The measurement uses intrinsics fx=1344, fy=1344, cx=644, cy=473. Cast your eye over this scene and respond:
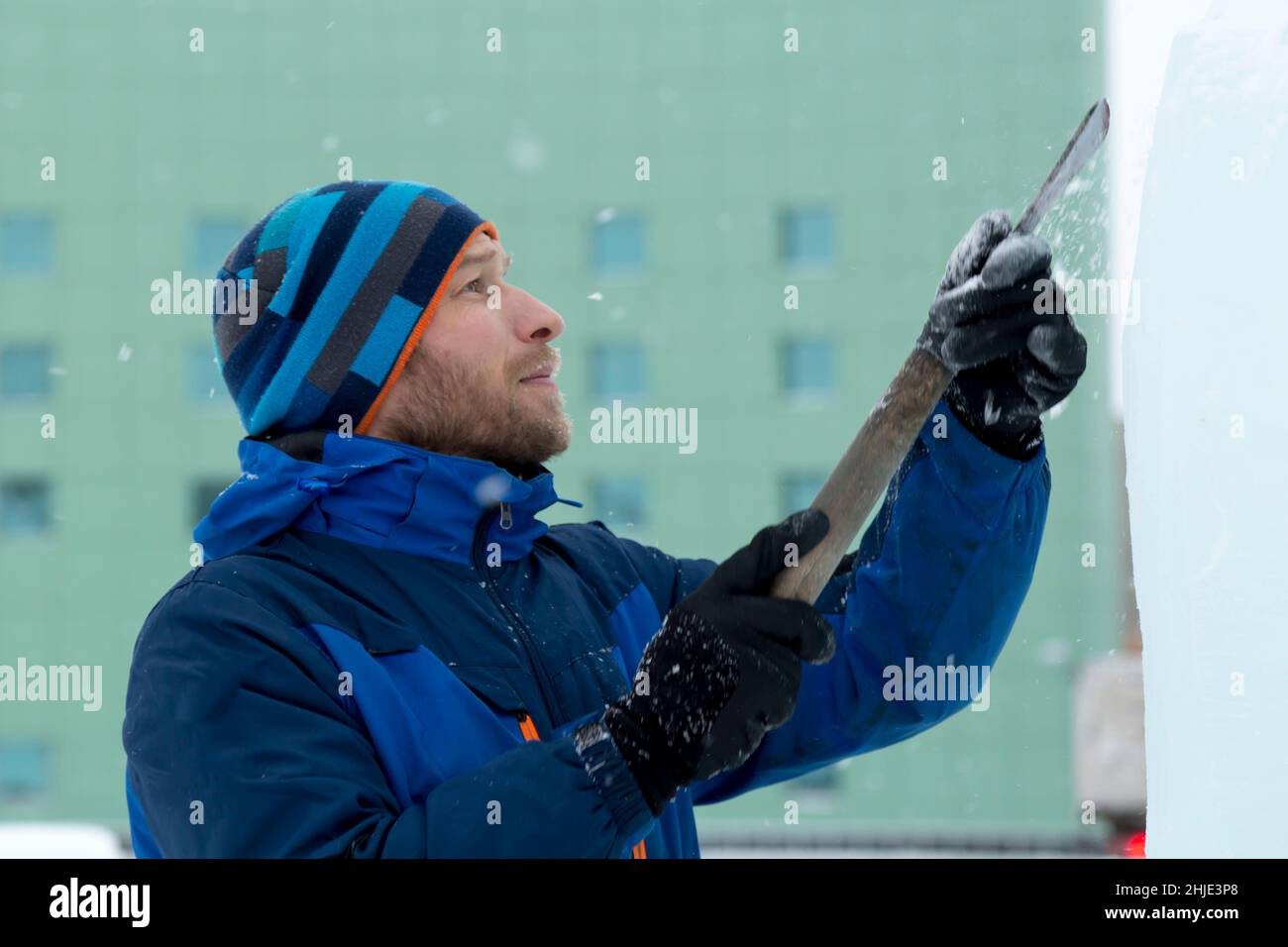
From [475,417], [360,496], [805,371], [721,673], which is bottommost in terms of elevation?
[721,673]

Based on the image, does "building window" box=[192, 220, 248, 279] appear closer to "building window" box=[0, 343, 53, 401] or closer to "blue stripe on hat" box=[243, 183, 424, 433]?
"building window" box=[0, 343, 53, 401]

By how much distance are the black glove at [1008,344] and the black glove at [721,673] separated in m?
0.34

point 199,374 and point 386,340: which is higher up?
point 199,374

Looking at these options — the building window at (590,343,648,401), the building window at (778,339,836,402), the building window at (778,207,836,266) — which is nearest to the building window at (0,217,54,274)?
the building window at (590,343,648,401)

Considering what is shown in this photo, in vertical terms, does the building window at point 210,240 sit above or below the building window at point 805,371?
above

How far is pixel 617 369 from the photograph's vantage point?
18547mm

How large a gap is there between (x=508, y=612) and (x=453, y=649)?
120 mm

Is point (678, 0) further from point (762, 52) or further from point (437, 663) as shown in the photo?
point (437, 663)

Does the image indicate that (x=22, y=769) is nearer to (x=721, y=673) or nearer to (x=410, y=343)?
(x=410, y=343)

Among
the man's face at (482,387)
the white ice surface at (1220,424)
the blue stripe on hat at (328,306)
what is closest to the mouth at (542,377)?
the man's face at (482,387)

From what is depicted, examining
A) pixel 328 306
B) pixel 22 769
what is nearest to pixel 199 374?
pixel 22 769

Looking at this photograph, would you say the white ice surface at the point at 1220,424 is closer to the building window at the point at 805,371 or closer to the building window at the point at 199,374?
the building window at the point at 805,371

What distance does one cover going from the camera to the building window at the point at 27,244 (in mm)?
19797

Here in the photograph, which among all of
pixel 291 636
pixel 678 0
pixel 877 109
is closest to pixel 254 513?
pixel 291 636
